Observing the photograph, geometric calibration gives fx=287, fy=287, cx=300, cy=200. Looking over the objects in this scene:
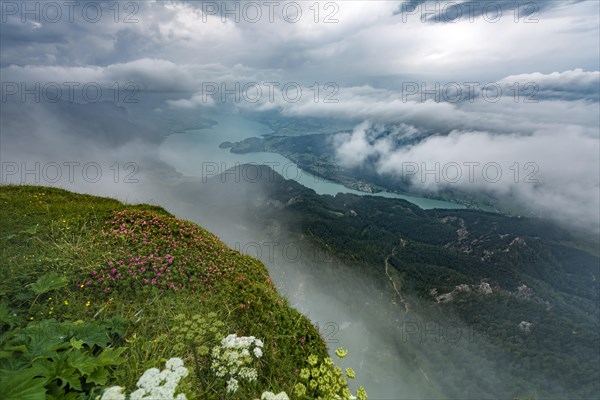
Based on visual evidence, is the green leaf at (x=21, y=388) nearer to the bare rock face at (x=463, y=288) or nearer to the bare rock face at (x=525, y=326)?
the bare rock face at (x=525, y=326)

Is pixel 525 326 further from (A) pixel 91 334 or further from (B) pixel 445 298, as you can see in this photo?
(A) pixel 91 334

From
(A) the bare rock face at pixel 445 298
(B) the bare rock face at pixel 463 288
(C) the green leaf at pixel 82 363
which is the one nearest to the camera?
(C) the green leaf at pixel 82 363

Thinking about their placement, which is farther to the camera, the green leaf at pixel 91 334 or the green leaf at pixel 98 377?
the green leaf at pixel 91 334

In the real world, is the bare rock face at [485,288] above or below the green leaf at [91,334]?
below

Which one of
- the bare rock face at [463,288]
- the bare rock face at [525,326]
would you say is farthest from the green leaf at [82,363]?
the bare rock face at [463,288]

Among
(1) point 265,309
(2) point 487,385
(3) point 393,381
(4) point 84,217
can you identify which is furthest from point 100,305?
(2) point 487,385

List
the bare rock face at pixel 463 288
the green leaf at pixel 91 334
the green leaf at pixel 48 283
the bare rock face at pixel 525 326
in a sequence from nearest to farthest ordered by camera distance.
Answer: the green leaf at pixel 91 334 < the green leaf at pixel 48 283 < the bare rock face at pixel 525 326 < the bare rock face at pixel 463 288

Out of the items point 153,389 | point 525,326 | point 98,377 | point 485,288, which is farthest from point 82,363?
point 485,288

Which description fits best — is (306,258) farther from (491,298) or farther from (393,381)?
(491,298)
